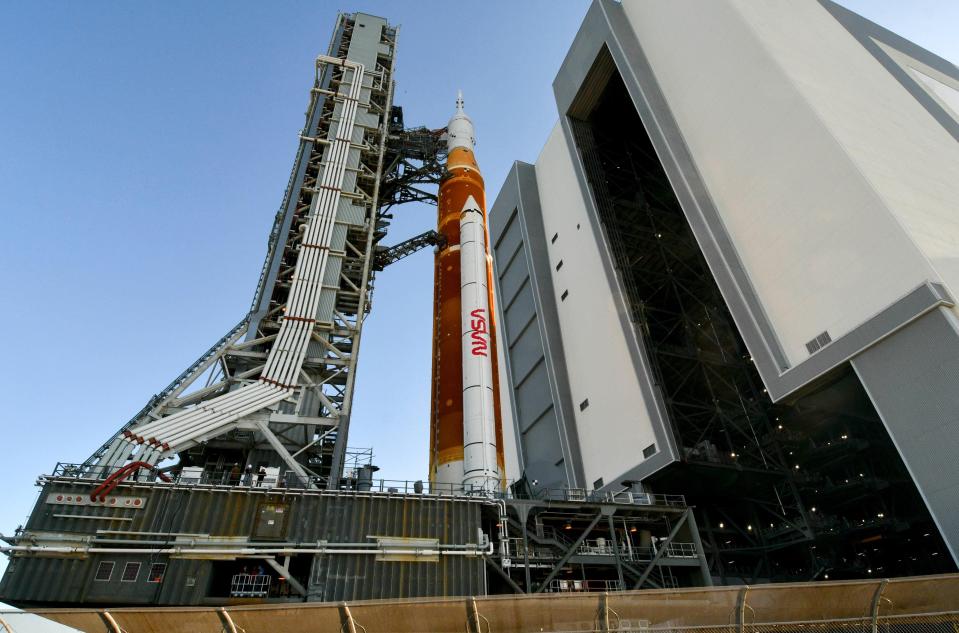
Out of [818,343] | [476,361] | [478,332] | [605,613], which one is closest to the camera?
[605,613]

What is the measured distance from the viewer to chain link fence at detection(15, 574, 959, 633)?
24.0 ft

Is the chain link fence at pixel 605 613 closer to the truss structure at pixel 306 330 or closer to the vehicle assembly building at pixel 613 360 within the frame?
the vehicle assembly building at pixel 613 360

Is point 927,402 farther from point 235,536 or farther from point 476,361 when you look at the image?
point 235,536

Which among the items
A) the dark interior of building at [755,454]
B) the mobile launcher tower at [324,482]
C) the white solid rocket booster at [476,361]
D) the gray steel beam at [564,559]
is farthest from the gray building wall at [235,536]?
the dark interior of building at [755,454]

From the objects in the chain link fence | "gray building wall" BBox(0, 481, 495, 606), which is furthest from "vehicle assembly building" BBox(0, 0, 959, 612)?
the chain link fence

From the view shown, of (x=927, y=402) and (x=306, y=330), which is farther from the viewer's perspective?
(x=306, y=330)

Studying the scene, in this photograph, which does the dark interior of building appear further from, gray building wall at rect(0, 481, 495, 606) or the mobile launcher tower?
gray building wall at rect(0, 481, 495, 606)

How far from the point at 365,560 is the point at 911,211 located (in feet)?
76.5

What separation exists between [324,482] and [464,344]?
9.23 metres

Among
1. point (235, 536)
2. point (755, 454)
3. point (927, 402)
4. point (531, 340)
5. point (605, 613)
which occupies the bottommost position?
point (605, 613)

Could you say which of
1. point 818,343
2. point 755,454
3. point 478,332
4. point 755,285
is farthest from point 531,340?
point 818,343

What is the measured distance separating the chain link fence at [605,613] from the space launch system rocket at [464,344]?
44.4 ft

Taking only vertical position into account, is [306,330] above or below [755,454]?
above

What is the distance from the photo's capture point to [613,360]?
33.2m
